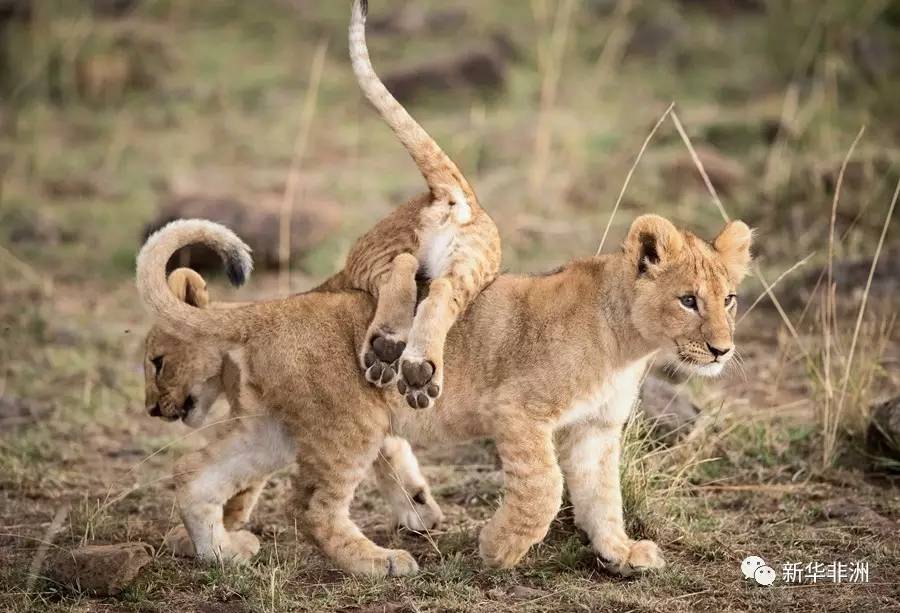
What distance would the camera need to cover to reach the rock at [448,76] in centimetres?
1342

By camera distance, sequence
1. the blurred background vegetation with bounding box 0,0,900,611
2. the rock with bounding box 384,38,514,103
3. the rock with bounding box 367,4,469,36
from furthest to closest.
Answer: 1. the rock with bounding box 367,4,469,36
2. the rock with bounding box 384,38,514,103
3. the blurred background vegetation with bounding box 0,0,900,611

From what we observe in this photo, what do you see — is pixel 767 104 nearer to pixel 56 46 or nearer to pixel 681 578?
pixel 56 46

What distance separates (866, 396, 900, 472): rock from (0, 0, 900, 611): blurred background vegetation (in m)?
0.02

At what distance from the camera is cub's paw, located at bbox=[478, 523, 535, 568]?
502 centimetres

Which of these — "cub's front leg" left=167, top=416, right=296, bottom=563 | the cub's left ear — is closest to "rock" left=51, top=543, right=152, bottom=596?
"cub's front leg" left=167, top=416, right=296, bottom=563

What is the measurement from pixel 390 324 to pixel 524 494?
Result: 0.81 m

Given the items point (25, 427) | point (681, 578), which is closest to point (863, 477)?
point (681, 578)

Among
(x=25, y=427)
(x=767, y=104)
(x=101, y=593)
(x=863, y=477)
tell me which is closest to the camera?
(x=101, y=593)

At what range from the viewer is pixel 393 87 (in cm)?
1341

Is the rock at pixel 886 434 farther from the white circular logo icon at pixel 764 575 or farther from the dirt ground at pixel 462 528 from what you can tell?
the white circular logo icon at pixel 764 575

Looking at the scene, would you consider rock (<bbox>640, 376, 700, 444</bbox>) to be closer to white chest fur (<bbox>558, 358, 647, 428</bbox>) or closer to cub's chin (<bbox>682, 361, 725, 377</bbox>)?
white chest fur (<bbox>558, 358, 647, 428</bbox>)

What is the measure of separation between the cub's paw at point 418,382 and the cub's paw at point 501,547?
50 centimetres

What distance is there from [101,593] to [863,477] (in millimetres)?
3252

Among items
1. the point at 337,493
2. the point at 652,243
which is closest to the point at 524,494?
the point at 337,493
